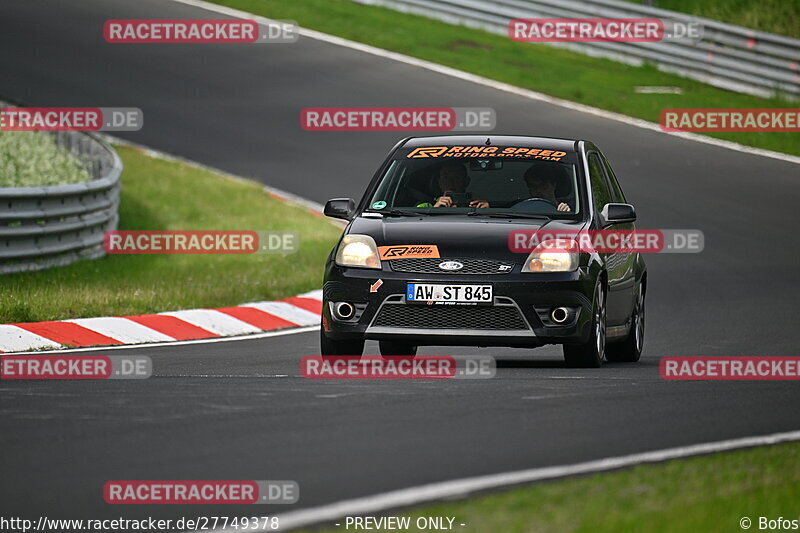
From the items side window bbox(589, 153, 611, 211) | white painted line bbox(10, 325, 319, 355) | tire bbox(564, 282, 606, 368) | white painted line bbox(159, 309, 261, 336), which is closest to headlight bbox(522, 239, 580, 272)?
tire bbox(564, 282, 606, 368)

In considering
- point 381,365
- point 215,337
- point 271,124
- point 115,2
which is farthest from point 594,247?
point 115,2

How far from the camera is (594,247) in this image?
10656mm

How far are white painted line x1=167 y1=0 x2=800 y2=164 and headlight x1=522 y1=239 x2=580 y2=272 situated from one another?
15.0 metres

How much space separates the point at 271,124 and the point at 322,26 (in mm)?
6117

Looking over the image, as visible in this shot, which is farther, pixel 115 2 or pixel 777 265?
pixel 115 2

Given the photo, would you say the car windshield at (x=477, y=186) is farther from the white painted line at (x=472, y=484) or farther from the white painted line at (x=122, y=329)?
the white painted line at (x=472, y=484)

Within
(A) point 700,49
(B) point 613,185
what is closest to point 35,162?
(B) point 613,185

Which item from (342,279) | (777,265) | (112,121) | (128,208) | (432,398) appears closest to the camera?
(432,398)

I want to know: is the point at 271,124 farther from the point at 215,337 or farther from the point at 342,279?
the point at 342,279

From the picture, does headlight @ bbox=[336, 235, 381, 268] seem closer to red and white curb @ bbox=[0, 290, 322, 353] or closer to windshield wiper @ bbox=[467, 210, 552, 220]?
windshield wiper @ bbox=[467, 210, 552, 220]

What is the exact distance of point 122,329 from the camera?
12906 millimetres

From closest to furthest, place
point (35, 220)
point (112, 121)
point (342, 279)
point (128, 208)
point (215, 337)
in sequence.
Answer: point (342, 279)
point (215, 337)
point (35, 220)
point (128, 208)
point (112, 121)

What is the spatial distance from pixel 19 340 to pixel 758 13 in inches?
924

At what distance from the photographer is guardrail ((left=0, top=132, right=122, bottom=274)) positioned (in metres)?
15.3
